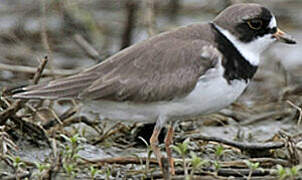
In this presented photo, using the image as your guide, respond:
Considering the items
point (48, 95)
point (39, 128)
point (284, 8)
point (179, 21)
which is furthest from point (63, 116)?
point (284, 8)

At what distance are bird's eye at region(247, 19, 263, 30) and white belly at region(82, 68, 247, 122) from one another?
0.41m

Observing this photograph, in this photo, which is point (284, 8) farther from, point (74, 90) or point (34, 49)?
point (74, 90)

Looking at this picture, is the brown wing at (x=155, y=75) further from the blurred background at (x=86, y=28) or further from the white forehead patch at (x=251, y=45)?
the blurred background at (x=86, y=28)

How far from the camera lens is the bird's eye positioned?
17.1 ft

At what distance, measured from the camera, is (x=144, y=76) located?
200 inches

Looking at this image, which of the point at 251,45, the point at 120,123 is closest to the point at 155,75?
the point at 251,45

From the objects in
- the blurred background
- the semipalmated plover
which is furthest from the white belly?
the blurred background

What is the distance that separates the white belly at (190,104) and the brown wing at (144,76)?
0.05 metres

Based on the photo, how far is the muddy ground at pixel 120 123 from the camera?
15.7 ft

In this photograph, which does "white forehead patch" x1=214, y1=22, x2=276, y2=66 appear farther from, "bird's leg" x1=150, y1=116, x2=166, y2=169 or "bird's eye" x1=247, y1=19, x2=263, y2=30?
"bird's leg" x1=150, y1=116, x2=166, y2=169

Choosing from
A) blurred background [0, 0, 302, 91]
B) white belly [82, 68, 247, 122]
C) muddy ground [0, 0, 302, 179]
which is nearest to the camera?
muddy ground [0, 0, 302, 179]

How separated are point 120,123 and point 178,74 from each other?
3.93 ft

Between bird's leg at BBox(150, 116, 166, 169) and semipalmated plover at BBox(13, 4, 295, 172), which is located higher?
semipalmated plover at BBox(13, 4, 295, 172)

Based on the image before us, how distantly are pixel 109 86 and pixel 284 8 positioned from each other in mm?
5765
